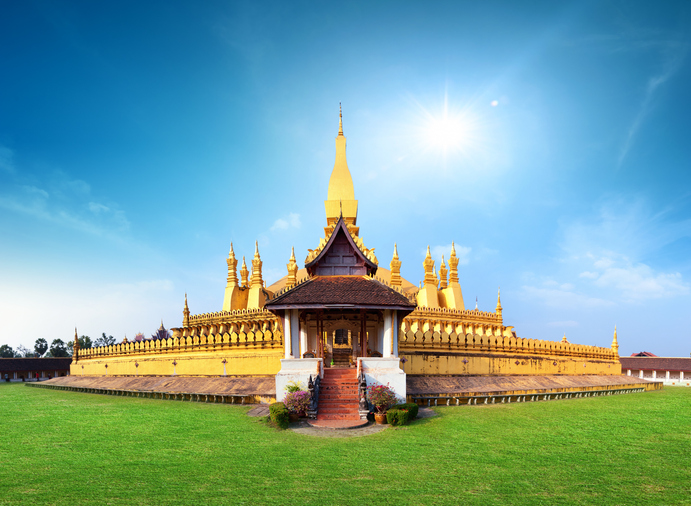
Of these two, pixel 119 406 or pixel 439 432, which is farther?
pixel 119 406

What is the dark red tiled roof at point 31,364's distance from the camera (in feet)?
141

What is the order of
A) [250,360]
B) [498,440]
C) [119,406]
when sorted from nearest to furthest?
[498,440], [119,406], [250,360]

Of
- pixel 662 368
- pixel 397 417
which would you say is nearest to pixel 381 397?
pixel 397 417

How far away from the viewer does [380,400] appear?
50.4ft

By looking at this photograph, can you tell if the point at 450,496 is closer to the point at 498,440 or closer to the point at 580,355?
the point at 498,440

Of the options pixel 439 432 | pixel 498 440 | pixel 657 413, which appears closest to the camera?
pixel 498 440

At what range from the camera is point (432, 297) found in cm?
3366

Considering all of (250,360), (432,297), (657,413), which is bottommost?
(657,413)

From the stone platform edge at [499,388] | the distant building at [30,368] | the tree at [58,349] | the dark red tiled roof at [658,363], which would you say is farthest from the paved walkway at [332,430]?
the tree at [58,349]

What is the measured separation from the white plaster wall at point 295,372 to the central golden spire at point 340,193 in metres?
18.2

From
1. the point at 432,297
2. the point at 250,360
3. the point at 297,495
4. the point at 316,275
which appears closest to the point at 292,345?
the point at 316,275

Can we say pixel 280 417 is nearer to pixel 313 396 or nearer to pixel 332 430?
pixel 332 430

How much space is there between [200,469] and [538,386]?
19399mm

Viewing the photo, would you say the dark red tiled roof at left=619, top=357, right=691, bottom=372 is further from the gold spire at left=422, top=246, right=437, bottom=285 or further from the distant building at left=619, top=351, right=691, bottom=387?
the gold spire at left=422, top=246, right=437, bottom=285
